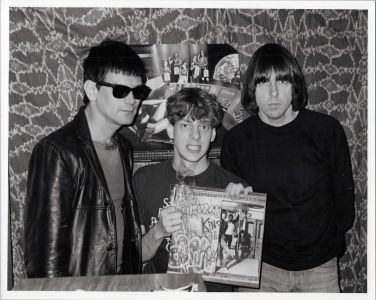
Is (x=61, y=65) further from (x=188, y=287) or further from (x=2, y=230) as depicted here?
(x=188, y=287)

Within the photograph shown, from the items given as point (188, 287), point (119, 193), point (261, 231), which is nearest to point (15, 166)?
point (119, 193)

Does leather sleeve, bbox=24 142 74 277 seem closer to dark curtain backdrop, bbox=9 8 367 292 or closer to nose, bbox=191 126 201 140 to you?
dark curtain backdrop, bbox=9 8 367 292

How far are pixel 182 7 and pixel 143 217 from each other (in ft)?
3.83

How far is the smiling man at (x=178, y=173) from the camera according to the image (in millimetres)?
2486

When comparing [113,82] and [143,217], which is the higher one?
[113,82]

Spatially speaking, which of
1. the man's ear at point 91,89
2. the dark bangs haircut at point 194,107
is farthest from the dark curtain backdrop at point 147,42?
the dark bangs haircut at point 194,107

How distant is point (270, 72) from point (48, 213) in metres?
1.40

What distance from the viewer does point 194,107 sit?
2492mm

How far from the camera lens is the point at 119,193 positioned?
248 centimetres

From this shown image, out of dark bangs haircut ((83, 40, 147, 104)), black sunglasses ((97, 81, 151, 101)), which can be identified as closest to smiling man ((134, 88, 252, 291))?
black sunglasses ((97, 81, 151, 101))

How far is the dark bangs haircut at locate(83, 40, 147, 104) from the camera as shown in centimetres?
248

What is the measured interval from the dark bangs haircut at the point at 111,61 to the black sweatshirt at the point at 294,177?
62 cm

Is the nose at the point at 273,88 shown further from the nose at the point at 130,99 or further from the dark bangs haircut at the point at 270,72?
the nose at the point at 130,99

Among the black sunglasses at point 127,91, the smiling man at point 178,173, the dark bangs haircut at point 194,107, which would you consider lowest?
the smiling man at point 178,173
